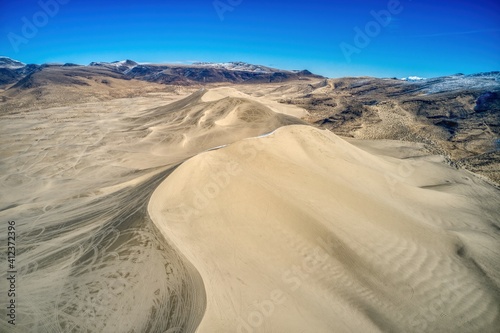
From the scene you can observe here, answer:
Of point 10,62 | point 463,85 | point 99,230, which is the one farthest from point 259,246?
point 10,62

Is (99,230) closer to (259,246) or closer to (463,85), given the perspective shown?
(259,246)

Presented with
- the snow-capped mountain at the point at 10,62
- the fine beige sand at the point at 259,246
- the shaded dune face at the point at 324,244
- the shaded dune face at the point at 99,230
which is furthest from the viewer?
the snow-capped mountain at the point at 10,62

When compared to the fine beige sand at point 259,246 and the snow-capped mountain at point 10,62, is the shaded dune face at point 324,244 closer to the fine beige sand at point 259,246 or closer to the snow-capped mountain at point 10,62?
→ the fine beige sand at point 259,246

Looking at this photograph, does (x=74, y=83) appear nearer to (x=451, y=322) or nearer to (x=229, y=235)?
(x=229, y=235)

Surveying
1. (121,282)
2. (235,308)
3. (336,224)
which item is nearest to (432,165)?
(336,224)

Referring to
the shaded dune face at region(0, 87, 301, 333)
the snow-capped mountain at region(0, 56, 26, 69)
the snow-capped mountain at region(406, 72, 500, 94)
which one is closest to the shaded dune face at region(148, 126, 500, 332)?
the shaded dune face at region(0, 87, 301, 333)

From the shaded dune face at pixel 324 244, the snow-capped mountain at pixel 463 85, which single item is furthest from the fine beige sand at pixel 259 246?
the snow-capped mountain at pixel 463 85

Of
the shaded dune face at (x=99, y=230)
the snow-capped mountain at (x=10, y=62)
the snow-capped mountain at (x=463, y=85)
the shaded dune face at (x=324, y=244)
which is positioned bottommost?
the shaded dune face at (x=99, y=230)
